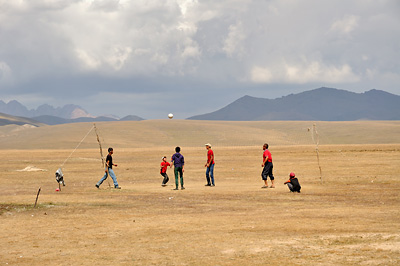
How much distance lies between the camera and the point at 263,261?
10.6m

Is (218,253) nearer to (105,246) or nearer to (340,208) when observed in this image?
(105,246)

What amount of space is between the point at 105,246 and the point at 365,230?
19.6ft

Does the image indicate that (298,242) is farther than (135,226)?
No

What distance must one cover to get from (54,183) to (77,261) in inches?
782

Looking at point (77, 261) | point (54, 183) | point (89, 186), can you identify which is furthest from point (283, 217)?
point (54, 183)

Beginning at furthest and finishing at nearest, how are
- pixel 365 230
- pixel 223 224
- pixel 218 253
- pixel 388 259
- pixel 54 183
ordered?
pixel 54 183 < pixel 223 224 < pixel 365 230 < pixel 218 253 < pixel 388 259

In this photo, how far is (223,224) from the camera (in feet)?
48.6

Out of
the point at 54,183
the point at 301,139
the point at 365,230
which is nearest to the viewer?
the point at 365,230

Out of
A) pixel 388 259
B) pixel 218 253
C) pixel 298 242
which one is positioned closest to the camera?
pixel 388 259

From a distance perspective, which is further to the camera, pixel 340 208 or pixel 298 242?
pixel 340 208

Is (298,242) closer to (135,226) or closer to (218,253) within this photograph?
(218,253)

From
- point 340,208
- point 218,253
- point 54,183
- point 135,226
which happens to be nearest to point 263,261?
point 218,253

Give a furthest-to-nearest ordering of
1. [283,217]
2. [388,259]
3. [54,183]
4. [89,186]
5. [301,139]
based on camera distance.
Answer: [301,139]
[54,183]
[89,186]
[283,217]
[388,259]

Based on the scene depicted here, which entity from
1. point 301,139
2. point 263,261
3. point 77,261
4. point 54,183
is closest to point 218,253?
point 263,261
